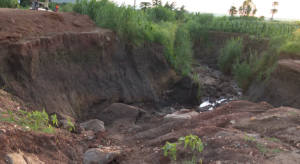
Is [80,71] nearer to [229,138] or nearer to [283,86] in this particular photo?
[229,138]

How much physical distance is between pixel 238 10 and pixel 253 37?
76.7 ft

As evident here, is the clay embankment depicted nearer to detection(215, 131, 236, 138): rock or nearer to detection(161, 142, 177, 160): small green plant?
detection(161, 142, 177, 160): small green plant

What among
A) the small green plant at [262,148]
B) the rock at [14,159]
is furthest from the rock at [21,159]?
the small green plant at [262,148]

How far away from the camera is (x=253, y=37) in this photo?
46.7 ft

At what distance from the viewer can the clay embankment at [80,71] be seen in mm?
6109

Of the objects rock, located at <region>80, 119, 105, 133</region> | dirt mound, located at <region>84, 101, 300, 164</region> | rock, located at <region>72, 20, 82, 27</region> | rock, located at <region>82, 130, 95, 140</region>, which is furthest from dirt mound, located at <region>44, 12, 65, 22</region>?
rock, located at <region>82, 130, 95, 140</region>

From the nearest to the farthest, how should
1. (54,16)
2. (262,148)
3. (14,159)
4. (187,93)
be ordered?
(14,159), (262,148), (54,16), (187,93)

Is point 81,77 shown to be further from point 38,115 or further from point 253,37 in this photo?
point 253,37

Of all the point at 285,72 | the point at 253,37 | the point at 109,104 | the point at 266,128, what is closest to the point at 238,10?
the point at 253,37

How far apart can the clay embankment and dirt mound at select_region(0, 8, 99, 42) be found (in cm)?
8

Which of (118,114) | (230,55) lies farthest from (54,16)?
(230,55)

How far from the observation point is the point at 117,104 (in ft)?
24.6

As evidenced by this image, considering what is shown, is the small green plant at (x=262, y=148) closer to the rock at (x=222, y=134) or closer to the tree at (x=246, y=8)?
the rock at (x=222, y=134)

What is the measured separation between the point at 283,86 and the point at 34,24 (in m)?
7.45
